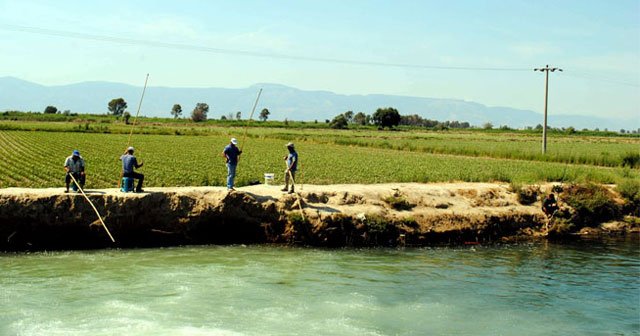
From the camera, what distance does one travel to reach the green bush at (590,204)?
24484mm

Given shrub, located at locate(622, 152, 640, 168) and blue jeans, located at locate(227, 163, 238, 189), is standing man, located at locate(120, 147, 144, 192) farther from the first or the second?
shrub, located at locate(622, 152, 640, 168)

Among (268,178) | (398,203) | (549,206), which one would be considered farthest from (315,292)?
(549,206)

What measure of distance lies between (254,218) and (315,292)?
20.4 ft

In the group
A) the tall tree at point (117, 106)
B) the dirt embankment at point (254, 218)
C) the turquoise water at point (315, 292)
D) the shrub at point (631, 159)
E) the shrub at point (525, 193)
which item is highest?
the tall tree at point (117, 106)

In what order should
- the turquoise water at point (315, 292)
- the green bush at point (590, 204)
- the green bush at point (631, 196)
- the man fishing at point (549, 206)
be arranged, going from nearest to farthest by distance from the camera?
the turquoise water at point (315, 292) → the man fishing at point (549, 206) → the green bush at point (590, 204) → the green bush at point (631, 196)

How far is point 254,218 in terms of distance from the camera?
20672 mm

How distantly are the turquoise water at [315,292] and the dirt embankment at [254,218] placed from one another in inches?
35.0

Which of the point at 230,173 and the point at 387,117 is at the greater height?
the point at 387,117

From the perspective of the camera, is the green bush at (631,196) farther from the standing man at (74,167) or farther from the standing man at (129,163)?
the standing man at (74,167)

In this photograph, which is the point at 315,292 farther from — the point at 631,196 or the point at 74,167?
the point at 631,196

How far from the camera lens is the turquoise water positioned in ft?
41.6

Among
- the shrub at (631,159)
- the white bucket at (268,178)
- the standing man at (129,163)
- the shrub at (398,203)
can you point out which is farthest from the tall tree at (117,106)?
the shrub at (398,203)

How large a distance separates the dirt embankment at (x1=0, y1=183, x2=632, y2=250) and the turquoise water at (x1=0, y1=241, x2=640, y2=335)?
890 mm

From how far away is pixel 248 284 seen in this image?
1540cm
